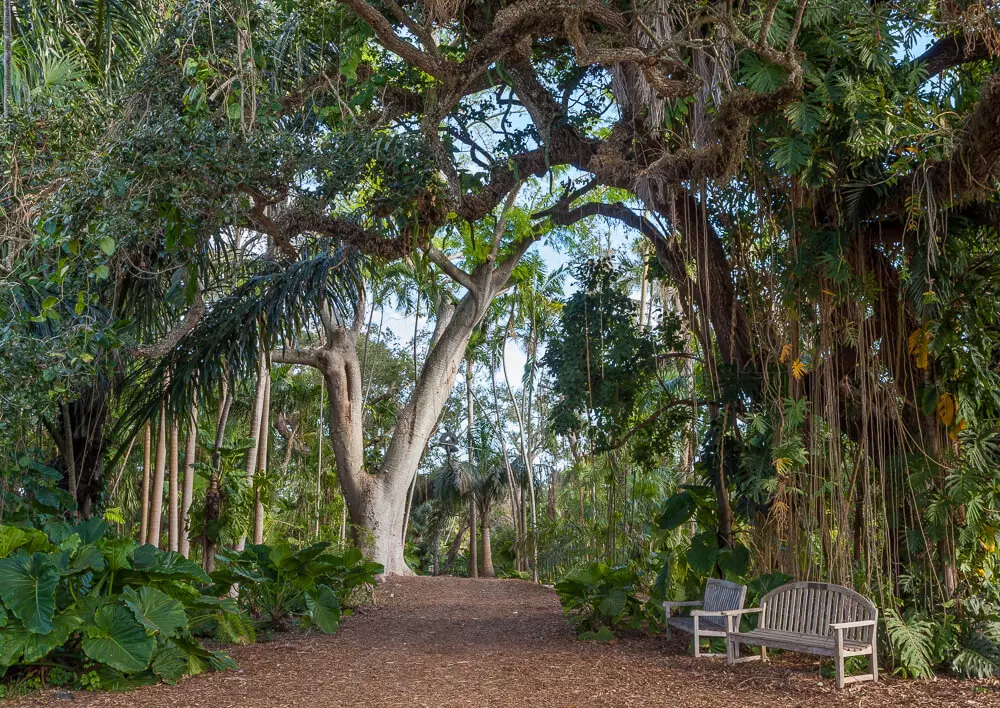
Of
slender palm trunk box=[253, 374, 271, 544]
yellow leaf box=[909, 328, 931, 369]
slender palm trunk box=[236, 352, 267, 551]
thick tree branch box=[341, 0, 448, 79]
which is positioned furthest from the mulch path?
thick tree branch box=[341, 0, 448, 79]

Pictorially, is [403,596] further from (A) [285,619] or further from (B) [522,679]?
(B) [522,679]

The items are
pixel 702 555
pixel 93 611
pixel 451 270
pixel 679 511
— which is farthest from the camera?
pixel 451 270

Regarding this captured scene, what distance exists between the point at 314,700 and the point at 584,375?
3.65m

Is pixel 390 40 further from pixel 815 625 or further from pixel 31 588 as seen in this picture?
pixel 815 625

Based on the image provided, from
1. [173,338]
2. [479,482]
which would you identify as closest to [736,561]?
[173,338]

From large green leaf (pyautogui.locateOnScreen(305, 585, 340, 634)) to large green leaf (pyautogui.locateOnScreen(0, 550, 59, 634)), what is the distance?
2.70m

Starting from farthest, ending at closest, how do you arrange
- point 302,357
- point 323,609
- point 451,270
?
point 302,357, point 451,270, point 323,609

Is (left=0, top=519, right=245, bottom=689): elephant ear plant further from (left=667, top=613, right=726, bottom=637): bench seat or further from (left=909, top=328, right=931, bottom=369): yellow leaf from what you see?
(left=909, top=328, right=931, bottom=369): yellow leaf

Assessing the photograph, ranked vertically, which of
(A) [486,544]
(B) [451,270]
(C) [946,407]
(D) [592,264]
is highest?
(B) [451,270]

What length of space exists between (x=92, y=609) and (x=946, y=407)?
18.2 ft

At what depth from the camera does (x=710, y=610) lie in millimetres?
5938

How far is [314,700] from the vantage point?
15.4ft

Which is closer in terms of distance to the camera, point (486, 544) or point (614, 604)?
point (614, 604)

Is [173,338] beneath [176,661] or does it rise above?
above
